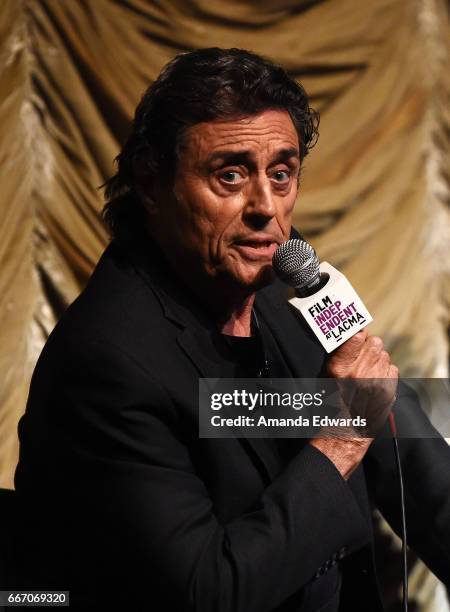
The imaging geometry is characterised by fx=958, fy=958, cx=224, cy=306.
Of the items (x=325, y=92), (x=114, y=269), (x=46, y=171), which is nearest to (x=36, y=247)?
(x=46, y=171)

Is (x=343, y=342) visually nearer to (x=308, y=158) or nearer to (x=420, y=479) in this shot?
(x=420, y=479)

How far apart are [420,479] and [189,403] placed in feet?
1.85

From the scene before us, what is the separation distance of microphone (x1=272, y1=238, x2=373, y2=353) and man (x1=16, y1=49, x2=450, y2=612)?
2 cm

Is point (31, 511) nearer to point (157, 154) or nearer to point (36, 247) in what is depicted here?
point (157, 154)

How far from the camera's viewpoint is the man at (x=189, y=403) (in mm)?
1302

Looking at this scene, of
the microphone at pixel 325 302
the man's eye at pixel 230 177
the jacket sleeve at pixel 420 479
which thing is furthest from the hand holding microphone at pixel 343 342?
the jacket sleeve at pixel 420 479

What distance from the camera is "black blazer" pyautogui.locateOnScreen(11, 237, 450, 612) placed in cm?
129

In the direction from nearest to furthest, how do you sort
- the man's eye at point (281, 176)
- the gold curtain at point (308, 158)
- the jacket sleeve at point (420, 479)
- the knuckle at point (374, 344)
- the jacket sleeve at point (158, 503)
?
1. the jacket sleeve at point (158, 503)
2. the knuckle at point (374, 344)
3. the man's eye at point (281, 176)
4. the jacket sleeve at point (420, 479)
5. the gold curtain at point (308, 158)

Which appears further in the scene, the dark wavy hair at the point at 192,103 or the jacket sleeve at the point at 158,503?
the dark wavy hair at the point at 192,103

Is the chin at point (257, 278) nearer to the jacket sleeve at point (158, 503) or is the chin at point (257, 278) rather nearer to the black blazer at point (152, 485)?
the black blazer at point (152, 485)

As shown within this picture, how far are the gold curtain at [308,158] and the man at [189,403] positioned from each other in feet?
3.52

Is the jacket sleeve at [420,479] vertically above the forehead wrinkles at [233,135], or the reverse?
the forehead wrinkles at [233,135]

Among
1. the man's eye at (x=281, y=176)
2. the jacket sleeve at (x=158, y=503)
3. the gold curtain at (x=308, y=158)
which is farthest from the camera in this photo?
the gold curtain at (x=308, y=158)

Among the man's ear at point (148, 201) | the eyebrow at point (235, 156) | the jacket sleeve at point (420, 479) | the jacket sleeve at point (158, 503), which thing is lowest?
the jacket sleeve at point (420, 479)
